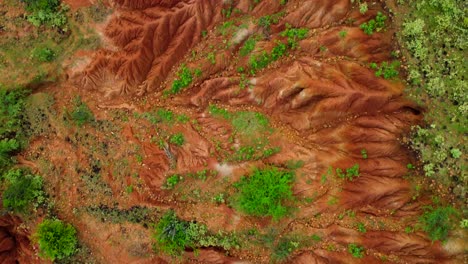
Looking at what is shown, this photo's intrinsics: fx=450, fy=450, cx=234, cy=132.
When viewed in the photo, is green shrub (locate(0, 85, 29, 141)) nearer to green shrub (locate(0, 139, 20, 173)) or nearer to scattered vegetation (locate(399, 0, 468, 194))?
green shrub (locate(0, 139, 20, 173))

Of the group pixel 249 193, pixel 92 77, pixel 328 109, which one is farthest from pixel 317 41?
pixel 92 77

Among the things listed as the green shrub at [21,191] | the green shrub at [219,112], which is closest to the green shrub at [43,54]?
the green shrub at [21,191]

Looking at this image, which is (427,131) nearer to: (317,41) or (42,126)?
(317,41)

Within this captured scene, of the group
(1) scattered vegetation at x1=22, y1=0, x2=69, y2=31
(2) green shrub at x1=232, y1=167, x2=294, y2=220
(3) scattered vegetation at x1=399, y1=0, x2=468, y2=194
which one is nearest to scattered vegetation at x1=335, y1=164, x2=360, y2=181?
(2) green shrub at x1=232, y1=167, x2=294, y2=220

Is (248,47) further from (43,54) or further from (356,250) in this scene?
(356,250)

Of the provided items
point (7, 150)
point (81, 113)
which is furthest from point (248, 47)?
point (7, 150)
